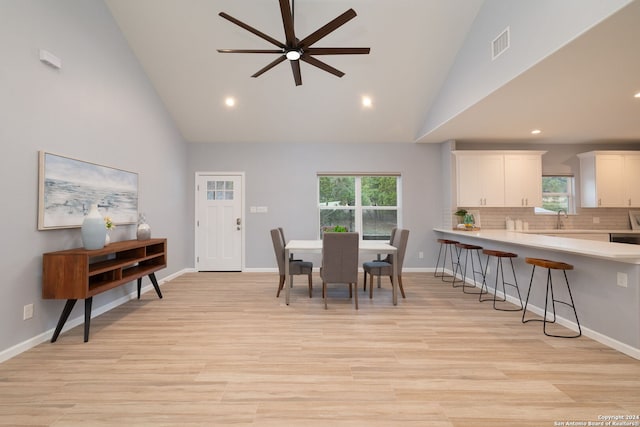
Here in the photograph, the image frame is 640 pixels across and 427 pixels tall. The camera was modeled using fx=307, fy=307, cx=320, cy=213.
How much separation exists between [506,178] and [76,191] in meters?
6.12

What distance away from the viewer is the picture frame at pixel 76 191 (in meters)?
2.71

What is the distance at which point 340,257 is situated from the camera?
3.55 meters

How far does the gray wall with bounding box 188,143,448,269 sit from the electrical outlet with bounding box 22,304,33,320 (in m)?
3.39

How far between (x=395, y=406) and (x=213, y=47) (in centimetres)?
457

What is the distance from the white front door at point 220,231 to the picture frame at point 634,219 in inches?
277

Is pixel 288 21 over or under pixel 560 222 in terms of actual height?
over

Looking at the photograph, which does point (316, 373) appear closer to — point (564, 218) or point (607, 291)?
point (607, 291)

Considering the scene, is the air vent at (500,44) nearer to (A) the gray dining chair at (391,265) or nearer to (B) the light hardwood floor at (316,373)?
(A) the gray dining chair at (391,265)

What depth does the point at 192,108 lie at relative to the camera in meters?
5.13

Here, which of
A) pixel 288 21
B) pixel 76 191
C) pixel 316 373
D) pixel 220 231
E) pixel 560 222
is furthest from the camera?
pixel 220 231

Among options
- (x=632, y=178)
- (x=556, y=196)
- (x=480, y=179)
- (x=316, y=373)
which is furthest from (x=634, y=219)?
(x=316, y=373)

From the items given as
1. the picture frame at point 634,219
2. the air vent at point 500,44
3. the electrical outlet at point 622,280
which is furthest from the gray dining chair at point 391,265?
the picture frame at point 634,219

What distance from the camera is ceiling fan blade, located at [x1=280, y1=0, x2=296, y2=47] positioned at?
7.53ft

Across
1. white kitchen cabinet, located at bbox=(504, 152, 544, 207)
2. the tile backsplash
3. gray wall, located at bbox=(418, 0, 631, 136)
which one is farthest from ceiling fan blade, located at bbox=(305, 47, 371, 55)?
the tile backsplash
